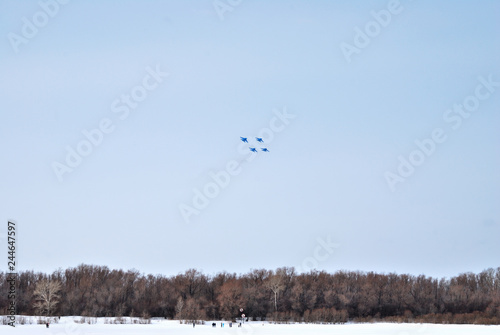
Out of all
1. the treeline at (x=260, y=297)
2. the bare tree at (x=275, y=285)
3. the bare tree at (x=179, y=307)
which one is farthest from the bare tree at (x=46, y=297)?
the bare tree at (x=275, y=285)

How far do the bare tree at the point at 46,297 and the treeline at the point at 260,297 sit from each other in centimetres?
15

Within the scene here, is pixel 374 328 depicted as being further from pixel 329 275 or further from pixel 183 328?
pixel 329 275

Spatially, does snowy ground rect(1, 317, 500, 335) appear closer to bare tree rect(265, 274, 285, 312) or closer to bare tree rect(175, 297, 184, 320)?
bare tree rect(175, 297, 184, 320)

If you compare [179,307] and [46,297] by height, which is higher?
[46,297]

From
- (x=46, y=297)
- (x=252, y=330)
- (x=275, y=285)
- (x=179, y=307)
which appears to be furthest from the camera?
(x=275, y=285)

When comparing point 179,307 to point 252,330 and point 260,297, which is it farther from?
point 252,330

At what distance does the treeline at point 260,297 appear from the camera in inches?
3460

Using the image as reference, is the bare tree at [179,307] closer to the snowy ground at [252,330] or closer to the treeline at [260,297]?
the treeline at [260,297]

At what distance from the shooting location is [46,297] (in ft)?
278

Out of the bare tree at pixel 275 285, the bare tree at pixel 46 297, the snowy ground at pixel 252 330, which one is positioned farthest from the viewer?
the bare tree at pixel 275 285

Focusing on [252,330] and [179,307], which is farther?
[179,307]

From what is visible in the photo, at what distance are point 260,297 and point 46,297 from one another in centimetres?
2517

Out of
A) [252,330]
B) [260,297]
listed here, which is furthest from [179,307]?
[252,330]

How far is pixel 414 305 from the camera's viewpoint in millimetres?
94688
